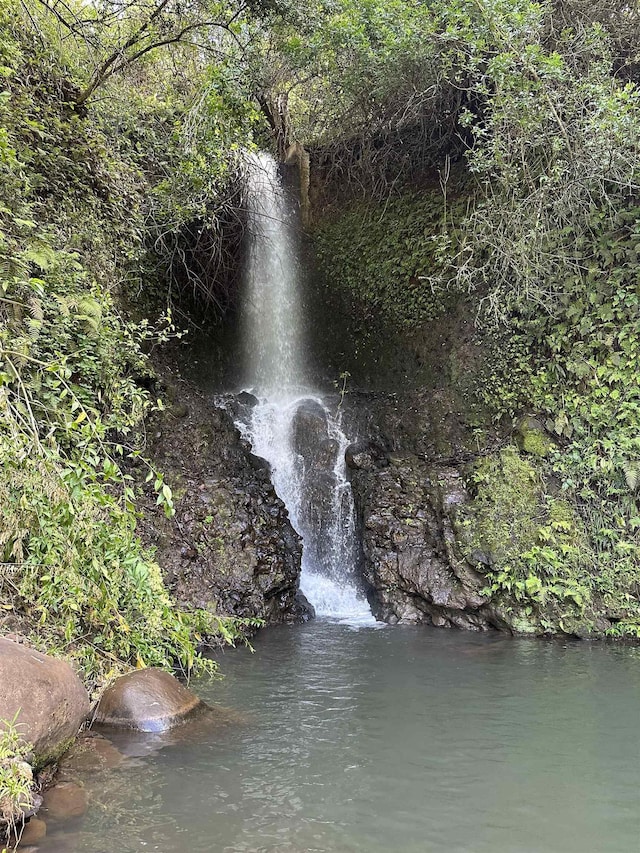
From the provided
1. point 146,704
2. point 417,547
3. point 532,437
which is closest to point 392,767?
point 146,704

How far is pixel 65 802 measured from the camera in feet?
10.8

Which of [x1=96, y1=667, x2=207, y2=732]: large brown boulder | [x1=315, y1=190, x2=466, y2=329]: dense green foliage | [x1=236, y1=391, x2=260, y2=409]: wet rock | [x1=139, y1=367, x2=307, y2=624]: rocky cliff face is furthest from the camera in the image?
[x1=236, y1=391, x2=260, y2=409]: wet rock

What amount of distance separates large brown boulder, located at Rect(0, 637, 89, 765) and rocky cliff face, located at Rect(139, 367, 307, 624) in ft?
12.0

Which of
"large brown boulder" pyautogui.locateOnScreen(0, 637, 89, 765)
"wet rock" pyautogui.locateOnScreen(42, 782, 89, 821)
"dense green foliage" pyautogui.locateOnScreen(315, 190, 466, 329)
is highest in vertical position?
"dense green foliage" pyautogui.locateOnScreen(315, 190, 466, 329)

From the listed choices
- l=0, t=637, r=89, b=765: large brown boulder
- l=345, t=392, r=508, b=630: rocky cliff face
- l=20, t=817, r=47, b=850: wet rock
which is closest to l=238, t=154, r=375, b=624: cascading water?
l=345, t=392, r=508, b=630: rocky cliff face

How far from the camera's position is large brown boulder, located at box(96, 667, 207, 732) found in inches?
170

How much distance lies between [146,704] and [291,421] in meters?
6.57

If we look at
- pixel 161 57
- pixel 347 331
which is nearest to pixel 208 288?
pixel 347 331

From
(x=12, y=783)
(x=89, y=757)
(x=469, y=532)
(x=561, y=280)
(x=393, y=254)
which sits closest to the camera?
(x=12, y=783)

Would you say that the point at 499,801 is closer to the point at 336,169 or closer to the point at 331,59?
the point at 331,59

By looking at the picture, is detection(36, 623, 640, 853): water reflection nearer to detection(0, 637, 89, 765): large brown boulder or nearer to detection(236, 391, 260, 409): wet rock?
detection(0, 637, 89, 765): large brown boulder

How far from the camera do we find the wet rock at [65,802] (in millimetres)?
3172

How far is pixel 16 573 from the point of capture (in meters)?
4.58

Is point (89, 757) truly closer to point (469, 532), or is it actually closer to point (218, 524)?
point (218, 524)
